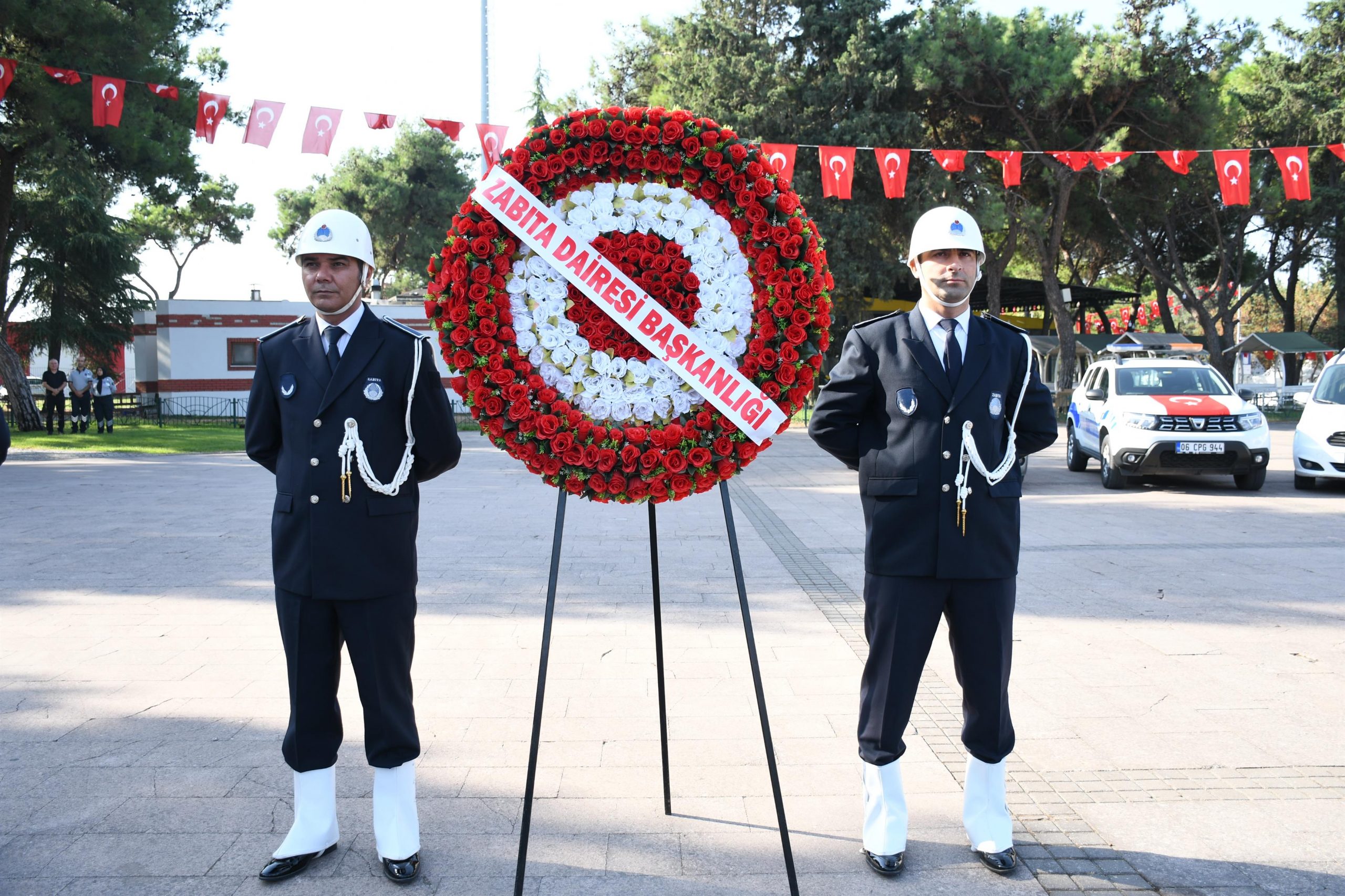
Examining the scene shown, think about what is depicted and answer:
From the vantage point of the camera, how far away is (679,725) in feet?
15.1

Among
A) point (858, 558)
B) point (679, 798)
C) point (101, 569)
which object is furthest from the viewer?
point (858, 558)

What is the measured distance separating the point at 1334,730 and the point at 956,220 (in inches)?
122

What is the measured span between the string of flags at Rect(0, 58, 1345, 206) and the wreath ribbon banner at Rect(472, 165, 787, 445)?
894cm

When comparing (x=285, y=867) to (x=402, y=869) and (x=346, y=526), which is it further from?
(x=346, y=526)

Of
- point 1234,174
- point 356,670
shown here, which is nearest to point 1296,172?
point 1234,174

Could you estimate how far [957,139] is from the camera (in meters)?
30.3

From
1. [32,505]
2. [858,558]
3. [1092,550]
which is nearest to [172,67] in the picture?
[32,505]

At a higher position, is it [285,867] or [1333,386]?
[1333,386]

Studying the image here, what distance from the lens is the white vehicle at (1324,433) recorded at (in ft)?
40.6

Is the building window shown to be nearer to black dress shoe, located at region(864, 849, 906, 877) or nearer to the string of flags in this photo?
the string of flags

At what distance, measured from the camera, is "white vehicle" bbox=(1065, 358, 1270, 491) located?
12.5 meters

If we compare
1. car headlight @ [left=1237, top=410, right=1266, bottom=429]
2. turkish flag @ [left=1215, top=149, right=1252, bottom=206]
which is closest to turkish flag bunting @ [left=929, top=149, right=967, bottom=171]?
turkish flag @ [left=1215, top=149, right=1252, bottom=206]

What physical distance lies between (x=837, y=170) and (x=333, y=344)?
15.2 metres

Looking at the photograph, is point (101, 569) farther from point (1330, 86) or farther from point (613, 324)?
point (1330, 86)
